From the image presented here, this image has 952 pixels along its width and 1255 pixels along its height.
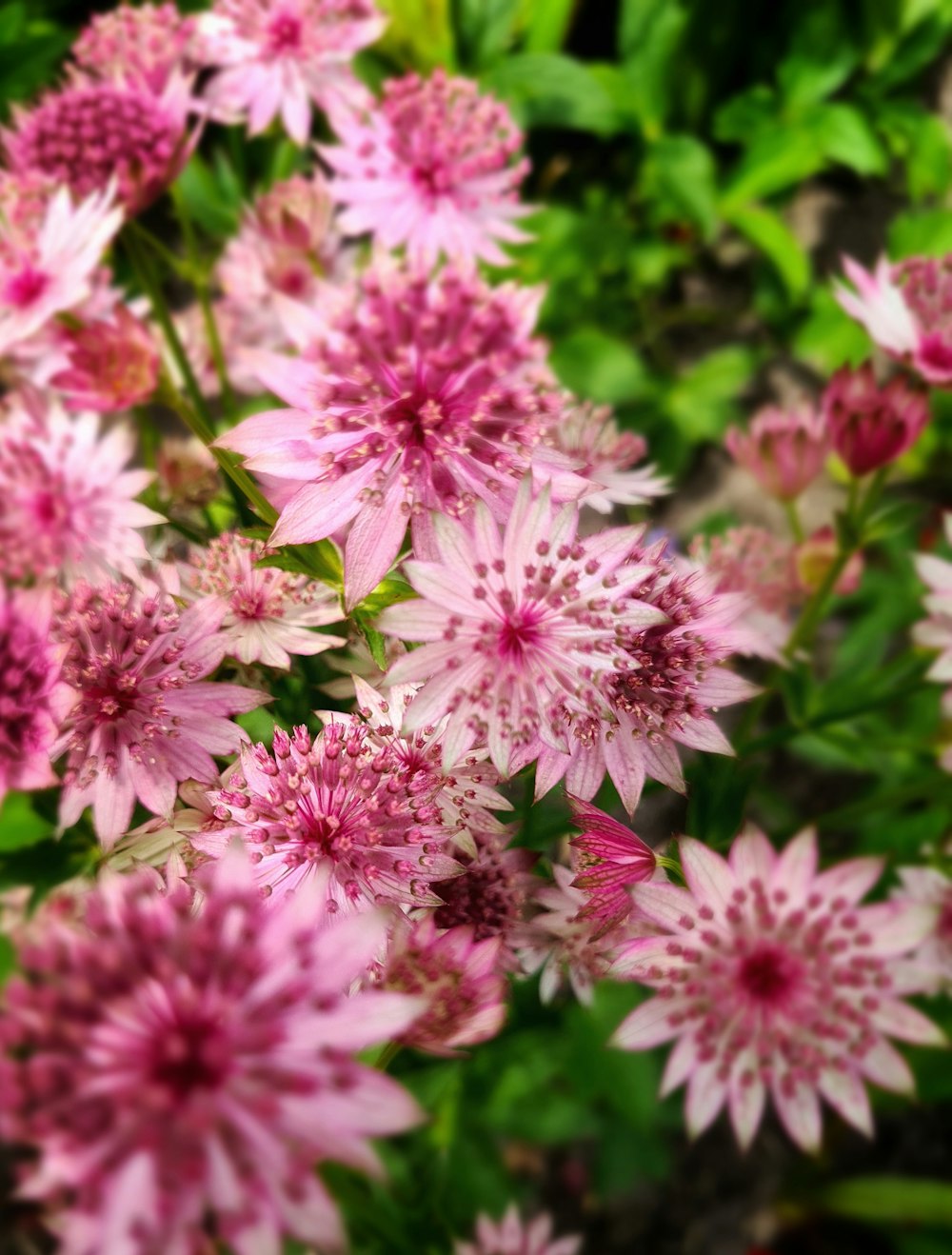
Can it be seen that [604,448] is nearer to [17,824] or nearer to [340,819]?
[340,819]

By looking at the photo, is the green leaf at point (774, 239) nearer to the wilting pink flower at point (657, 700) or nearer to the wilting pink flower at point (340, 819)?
the wilting pink flower at point (657, 700)

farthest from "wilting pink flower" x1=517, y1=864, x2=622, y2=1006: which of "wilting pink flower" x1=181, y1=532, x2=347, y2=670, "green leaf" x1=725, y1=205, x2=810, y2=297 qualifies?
"green leaf" x1=725, y1=205, x2=810, y2=297

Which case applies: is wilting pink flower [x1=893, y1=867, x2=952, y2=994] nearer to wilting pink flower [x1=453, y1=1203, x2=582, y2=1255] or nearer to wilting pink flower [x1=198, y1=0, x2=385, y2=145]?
wilting pink flower [x1=453, y1=1203, x2=582, y2=1255]

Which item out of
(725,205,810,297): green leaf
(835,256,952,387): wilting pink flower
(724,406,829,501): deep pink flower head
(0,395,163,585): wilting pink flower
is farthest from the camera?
(725,205,810,297): green leaf

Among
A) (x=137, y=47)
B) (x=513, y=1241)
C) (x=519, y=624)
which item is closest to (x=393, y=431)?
(x=519, y=624)

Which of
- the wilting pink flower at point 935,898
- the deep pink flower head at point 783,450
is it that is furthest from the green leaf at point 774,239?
the wilting pink flower at point 935,898

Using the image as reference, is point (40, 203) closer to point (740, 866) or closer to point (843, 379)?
point (843, 379)

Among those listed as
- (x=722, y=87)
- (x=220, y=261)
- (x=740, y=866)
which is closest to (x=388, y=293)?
(x=740, y=866)
